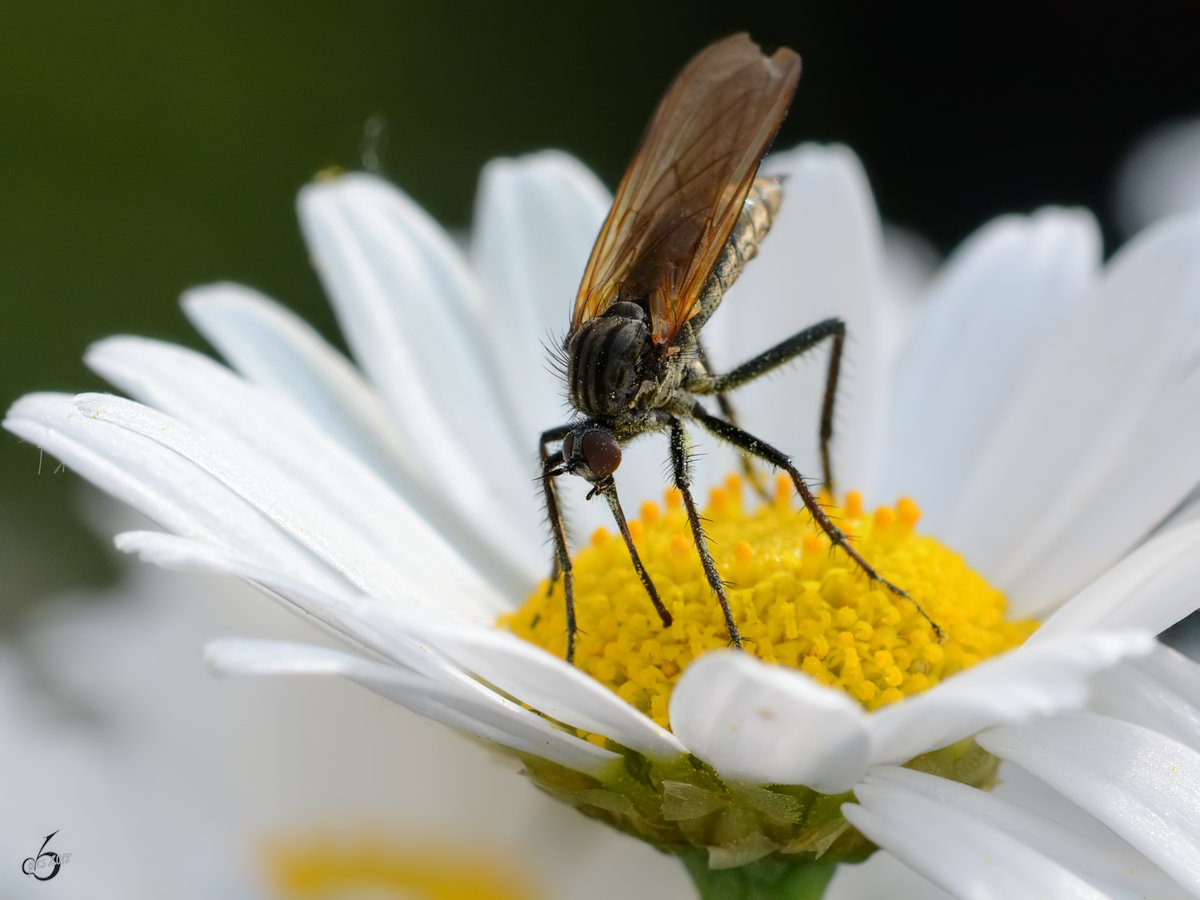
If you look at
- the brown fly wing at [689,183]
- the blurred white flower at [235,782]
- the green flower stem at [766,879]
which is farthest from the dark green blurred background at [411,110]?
the green flower stem at [766,879]

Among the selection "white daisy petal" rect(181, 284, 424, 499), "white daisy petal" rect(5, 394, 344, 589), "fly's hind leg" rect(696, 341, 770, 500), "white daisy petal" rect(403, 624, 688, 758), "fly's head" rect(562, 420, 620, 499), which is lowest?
"white daisy petal" rect(5, 394, 344, 589)

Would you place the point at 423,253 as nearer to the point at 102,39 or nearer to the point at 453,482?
the point at 453,482

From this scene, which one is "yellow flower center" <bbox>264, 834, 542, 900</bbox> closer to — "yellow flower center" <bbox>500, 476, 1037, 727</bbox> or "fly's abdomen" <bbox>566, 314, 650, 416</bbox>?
"yellow flower center" <bbox>500, 476, 1037, 727</bbox>

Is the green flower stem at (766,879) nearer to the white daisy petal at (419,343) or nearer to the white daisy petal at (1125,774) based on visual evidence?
the white daisy petal at (1125,774)

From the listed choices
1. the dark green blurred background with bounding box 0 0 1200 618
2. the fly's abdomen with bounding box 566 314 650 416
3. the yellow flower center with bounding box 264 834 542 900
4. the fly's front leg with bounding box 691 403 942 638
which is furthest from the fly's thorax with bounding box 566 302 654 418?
the dark green blurred background with bounding box 0 0 1200 618

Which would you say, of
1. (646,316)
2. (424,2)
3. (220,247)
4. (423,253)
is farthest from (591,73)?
(646,316)

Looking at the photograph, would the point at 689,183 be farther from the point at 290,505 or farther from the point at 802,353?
the point at 290,505

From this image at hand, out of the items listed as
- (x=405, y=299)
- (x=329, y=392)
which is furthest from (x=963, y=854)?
(x=405, y=299)
